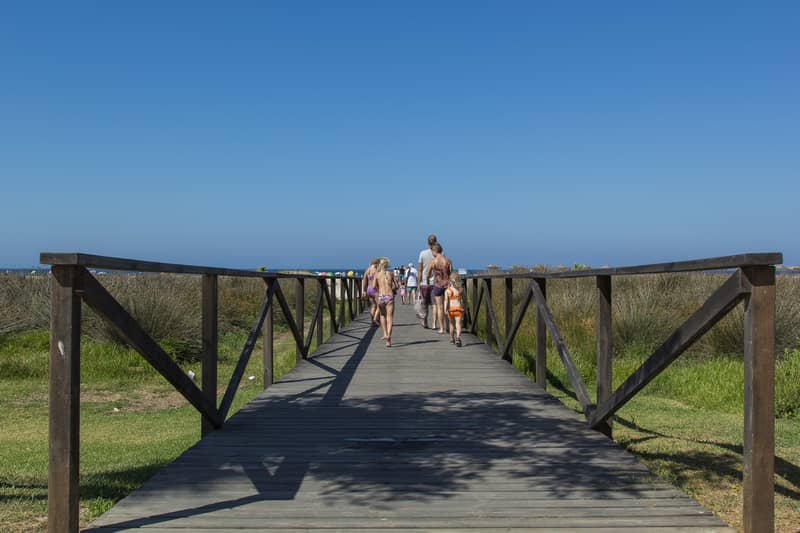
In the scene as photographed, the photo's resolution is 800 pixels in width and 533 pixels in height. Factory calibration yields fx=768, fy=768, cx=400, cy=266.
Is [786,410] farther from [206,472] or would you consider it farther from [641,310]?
[206,472]

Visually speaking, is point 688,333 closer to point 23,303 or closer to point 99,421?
point 99,421

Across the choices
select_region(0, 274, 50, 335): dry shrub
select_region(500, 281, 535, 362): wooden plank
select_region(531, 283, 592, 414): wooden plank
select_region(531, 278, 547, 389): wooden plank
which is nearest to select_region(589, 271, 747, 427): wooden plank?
select_region(531, 283, 592, 414): wooden plank

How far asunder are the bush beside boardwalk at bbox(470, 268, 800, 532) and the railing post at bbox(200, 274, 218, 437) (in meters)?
3.14

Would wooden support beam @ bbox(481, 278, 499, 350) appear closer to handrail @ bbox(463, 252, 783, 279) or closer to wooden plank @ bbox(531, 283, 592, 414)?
wooden plank @ bbox(531, 283, 592, 414)

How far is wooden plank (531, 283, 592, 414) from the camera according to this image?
18.0 feet

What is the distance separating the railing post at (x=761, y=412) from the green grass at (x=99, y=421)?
3.26m

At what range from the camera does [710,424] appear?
755 centimetres

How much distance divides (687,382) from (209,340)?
656 centimetres

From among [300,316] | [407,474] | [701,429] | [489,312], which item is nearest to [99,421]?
[300,316]

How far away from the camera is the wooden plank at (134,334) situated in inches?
129

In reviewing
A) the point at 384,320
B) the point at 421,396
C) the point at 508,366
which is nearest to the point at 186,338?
the point at 384,320

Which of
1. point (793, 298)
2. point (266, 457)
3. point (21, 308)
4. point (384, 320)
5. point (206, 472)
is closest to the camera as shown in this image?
point (206, 472)

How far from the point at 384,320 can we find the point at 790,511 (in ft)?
25.3

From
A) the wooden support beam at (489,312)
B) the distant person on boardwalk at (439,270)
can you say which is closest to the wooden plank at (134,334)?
the wooden support beam at (489,312)
